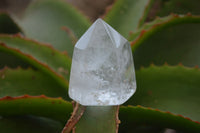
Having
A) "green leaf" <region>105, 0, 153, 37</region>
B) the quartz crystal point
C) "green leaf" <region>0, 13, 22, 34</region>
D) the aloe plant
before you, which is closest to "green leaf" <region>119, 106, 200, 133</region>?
the aloe plant

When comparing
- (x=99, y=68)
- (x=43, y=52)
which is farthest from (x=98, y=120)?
(x=43, y=52)

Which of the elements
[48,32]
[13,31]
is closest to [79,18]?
[48,32]

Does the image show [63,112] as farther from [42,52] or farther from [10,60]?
[10,60]

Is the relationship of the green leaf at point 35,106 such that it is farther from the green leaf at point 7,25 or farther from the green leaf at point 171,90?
the green leaf at point 7,25

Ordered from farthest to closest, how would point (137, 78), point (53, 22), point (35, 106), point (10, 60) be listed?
point (53, 22), point (10, 60), point (137, 78), point (35, 106)

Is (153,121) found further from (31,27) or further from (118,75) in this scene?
(31,27)
